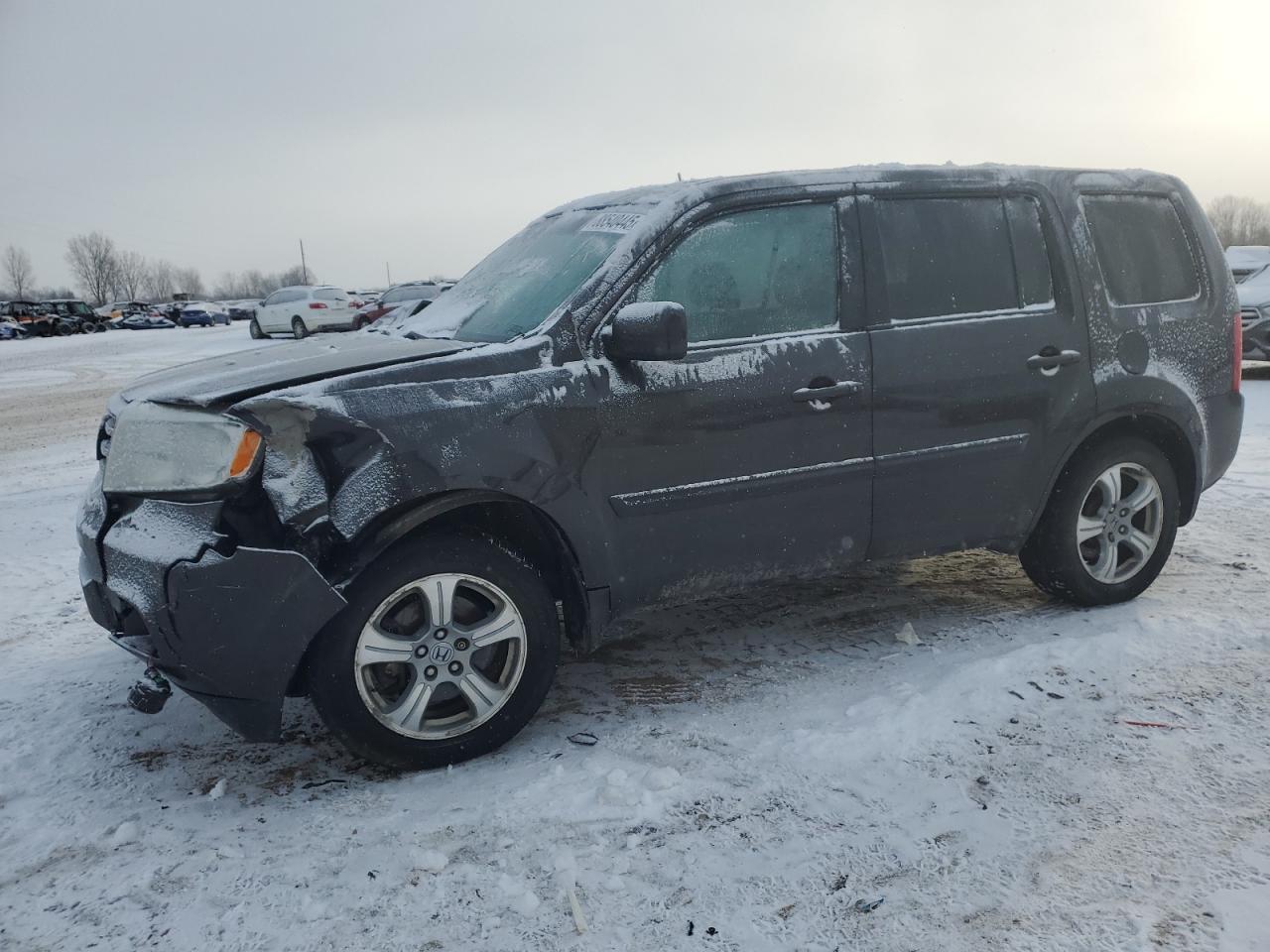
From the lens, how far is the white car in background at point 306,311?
31.1 m

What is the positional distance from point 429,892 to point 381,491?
3.79 ft

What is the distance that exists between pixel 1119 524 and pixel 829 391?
5.63 ft

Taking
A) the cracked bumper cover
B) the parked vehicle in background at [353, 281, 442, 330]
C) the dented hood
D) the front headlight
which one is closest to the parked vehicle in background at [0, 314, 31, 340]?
the parked vehicle in background at [353, 281, 442, 330]

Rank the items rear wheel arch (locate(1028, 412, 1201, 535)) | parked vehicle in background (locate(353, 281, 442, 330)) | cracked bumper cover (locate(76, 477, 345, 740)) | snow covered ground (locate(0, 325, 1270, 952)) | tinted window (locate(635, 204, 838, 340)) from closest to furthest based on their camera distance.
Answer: snow covered ground (locate(0, 325, 1270, 952))
cracked bumper cover (locate(76, 477, 345, 740))
tinted window (locate(635, 204, 838, 340))
rear wheel arch (locate(1028, 412, 1201, 535))
parked vehicle in background (locate(353, 281, 442, 330))

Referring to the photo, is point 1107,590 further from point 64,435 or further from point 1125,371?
point 64,435

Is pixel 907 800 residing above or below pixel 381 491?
below

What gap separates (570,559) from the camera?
3.55 meters

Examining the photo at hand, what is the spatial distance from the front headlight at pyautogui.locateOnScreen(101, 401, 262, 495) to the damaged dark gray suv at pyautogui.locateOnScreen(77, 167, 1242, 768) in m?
0.01

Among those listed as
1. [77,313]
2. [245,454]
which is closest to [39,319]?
[77,313]

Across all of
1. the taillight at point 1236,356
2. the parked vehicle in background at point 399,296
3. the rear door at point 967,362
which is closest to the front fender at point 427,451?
the rear door at point 967,362

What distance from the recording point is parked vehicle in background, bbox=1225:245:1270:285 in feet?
51.4

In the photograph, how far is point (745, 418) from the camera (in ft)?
12.3

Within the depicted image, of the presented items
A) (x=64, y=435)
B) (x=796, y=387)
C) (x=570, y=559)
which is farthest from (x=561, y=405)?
(x=64, y=435)

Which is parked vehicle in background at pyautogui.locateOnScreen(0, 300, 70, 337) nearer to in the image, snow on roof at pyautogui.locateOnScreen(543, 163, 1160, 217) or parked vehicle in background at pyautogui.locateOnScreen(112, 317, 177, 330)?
parked vehicle in background at pyautogui.locateOnScreen(112, 317, 177, 330)
